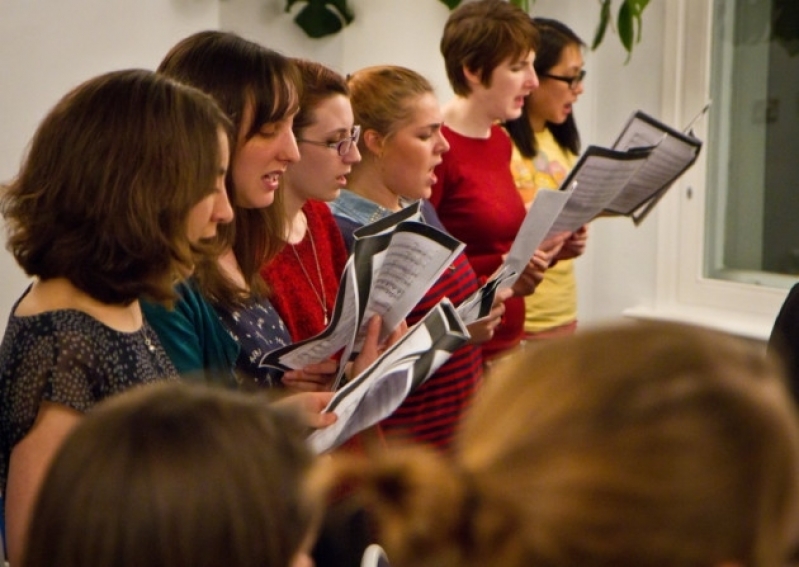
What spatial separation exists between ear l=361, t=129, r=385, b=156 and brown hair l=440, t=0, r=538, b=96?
589 millimetres

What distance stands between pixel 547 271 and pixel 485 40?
686mm

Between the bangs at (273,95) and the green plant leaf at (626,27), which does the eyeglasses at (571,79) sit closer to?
the green plant leaf at (626,27)

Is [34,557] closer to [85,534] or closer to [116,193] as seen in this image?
[85,534]

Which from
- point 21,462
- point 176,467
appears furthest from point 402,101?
point 176,467

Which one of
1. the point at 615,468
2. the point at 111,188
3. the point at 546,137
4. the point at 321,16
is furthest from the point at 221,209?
the point at 321,16

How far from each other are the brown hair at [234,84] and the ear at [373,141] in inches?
18.8

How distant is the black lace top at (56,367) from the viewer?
4.50 ft

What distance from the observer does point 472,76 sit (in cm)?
284

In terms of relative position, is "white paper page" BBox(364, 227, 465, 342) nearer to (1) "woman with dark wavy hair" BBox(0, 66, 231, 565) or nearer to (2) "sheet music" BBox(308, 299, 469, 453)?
(2) "sheet music" BBox(308, 299, 469, 453)

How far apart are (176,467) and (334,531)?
37.5 inches

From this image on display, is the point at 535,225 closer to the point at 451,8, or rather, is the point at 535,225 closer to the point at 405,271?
the point at 405,271

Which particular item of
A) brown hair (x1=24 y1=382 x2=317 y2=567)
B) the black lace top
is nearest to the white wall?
the black lace top

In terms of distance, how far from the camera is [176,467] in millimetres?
804

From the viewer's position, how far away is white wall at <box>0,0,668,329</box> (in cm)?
259
